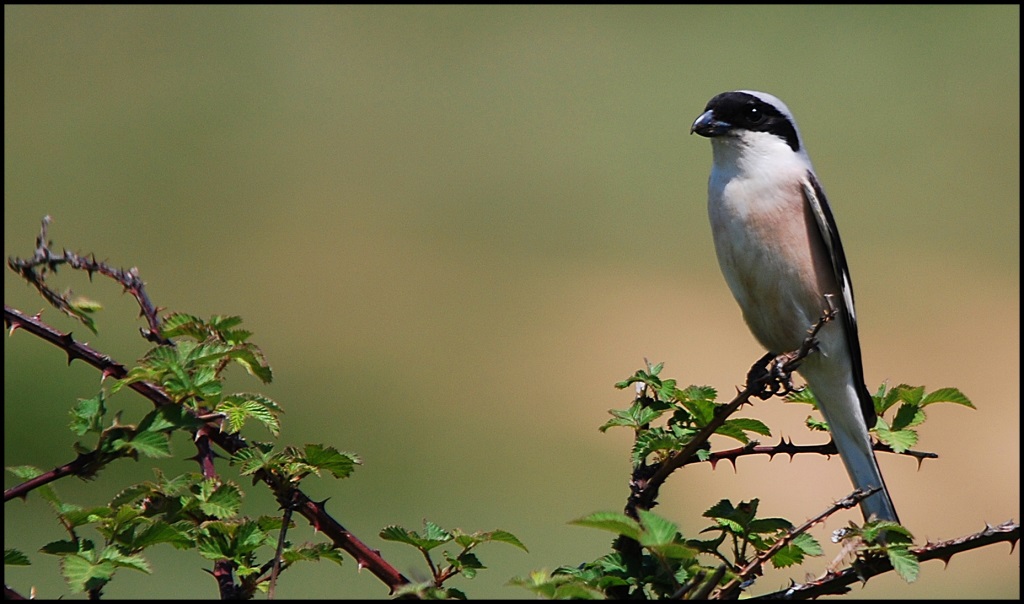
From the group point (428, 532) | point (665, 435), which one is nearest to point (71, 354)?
point (428, 532)

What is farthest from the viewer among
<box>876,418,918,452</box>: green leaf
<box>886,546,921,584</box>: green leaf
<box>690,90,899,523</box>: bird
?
<box>690,90,899,523</box>: bird

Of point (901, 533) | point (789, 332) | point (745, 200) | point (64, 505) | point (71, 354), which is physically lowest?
point (901, 533)

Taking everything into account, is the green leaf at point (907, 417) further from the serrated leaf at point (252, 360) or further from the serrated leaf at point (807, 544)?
the serrated leaf at point (252, 360)

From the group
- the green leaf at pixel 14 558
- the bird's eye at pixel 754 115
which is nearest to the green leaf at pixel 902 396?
the green leaf at pixel 14 558

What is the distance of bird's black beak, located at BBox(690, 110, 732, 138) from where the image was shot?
3779 mm

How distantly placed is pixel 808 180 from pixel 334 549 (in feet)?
8.62

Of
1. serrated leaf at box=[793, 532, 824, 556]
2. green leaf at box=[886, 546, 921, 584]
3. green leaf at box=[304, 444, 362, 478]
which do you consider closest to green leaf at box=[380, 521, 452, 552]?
green leaf at box=[304, 444, 362, 478]

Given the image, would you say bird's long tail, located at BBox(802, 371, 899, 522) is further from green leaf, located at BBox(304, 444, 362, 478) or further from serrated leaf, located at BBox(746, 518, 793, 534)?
green leaf, located at BBox(304, 444, 362, 478)

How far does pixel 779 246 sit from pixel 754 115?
0.58m

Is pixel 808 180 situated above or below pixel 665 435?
above

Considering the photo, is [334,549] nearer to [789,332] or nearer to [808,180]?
[789,332]

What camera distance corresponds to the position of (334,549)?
1.66 metres

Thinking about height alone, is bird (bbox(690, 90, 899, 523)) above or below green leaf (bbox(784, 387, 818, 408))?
above

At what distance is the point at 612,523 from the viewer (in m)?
1.42
